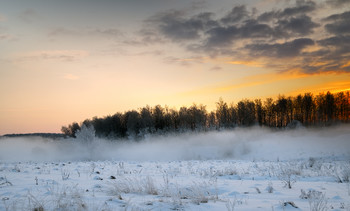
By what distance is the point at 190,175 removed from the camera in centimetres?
1036

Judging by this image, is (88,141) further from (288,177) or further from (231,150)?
(288,177)

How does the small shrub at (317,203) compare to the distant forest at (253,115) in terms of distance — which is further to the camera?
A: the distant forest at (253,115)

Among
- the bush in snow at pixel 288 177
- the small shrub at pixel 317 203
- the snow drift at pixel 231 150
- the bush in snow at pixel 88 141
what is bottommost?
the snow drift at pixel 231 150

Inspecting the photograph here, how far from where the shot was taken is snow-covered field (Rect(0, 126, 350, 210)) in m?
4.38

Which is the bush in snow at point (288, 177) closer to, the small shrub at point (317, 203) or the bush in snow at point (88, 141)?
the small shrub at point (317, 203)

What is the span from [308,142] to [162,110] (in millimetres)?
56601

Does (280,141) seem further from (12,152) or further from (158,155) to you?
(12,152)

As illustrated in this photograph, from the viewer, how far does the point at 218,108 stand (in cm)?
7612

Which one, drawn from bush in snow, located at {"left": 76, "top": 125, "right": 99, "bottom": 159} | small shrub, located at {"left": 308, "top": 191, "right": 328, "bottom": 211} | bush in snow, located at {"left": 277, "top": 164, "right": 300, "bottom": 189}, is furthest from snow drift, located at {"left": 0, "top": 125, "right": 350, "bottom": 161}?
small shrub, located at {"left": 308, "top": 191, "right": 328, "bottom": 211}

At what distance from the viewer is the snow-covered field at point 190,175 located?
14.4 feet

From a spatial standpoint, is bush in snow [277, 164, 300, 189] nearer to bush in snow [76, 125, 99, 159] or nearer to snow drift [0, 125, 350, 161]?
snow drift [0, 125, 350, 161]

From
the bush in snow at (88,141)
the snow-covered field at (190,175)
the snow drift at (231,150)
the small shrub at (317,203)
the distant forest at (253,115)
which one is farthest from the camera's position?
the distant forest at (253,115)

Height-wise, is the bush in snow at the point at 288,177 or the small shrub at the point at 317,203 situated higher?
the small shrub at the point at 317,203

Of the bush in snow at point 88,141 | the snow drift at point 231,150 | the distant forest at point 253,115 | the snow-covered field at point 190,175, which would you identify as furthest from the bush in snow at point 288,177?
the distant forest at point 253,115
